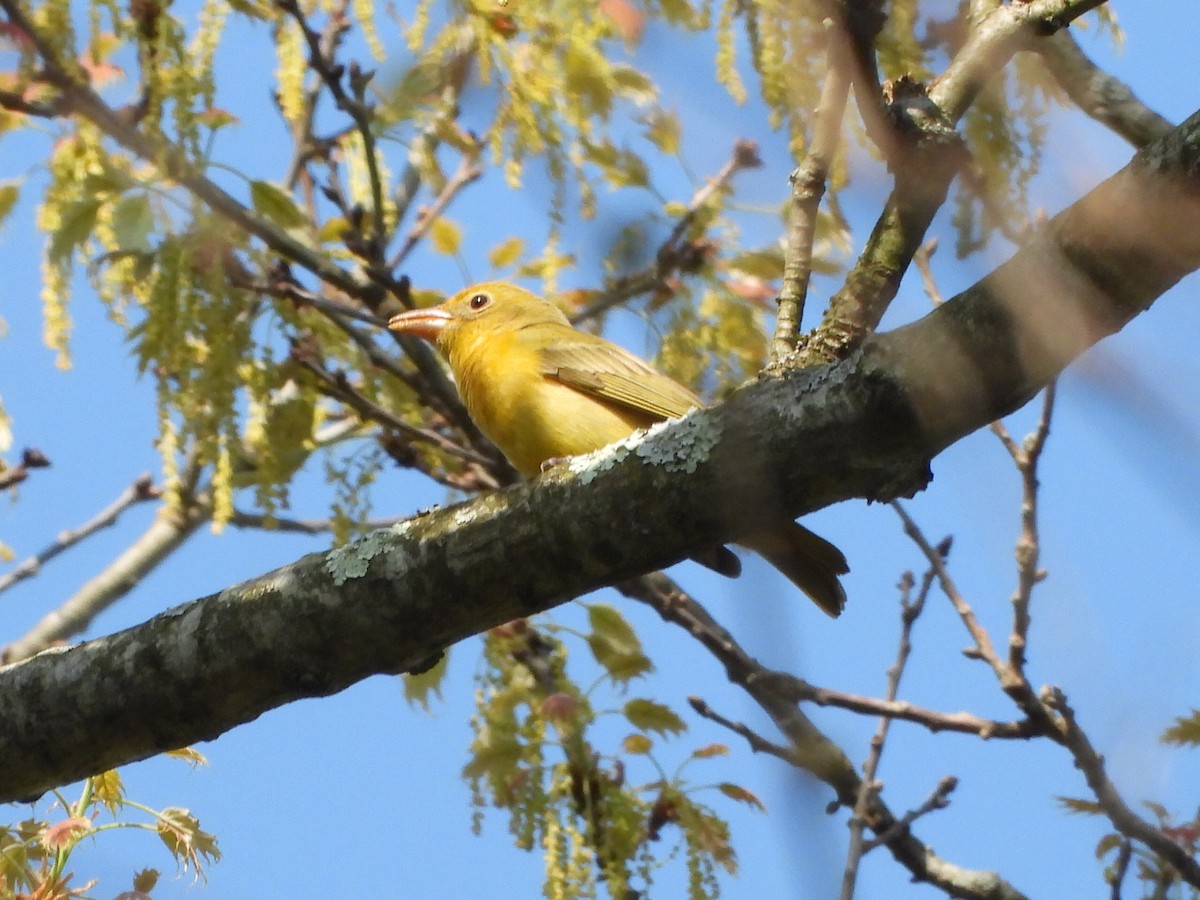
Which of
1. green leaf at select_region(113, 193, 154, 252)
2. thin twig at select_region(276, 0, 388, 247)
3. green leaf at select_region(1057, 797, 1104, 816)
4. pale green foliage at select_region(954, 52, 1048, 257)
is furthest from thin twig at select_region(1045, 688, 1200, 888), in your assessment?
green leaf at select_region(113, 193, 154, 252)

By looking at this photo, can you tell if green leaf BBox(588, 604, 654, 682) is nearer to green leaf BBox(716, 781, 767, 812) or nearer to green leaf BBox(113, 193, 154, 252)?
green leaf BBox(716, 781, 767, 812)

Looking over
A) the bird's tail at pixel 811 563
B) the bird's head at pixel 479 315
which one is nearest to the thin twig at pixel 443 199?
the bird's head at pixel 479 315

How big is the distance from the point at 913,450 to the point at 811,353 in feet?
1.44

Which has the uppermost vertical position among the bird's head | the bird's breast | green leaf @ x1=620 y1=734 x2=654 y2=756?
the bird's head

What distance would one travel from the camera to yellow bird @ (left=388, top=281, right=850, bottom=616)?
4.55 meters

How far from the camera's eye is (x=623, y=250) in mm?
1319

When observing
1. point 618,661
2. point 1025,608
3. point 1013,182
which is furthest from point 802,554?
point 1013,182

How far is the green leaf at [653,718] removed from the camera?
4711 mm

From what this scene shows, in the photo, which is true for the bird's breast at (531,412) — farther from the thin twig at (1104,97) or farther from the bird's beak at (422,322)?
the thin twig at (1104,97)

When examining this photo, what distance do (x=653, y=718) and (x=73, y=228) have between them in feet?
8.19

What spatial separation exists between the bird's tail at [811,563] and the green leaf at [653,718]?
2.63 ft

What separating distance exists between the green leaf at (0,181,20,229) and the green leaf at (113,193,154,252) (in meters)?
0.94

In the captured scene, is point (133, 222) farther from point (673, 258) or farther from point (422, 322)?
point (673, 258)

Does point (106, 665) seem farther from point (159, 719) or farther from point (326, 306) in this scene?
point (326, 306)
